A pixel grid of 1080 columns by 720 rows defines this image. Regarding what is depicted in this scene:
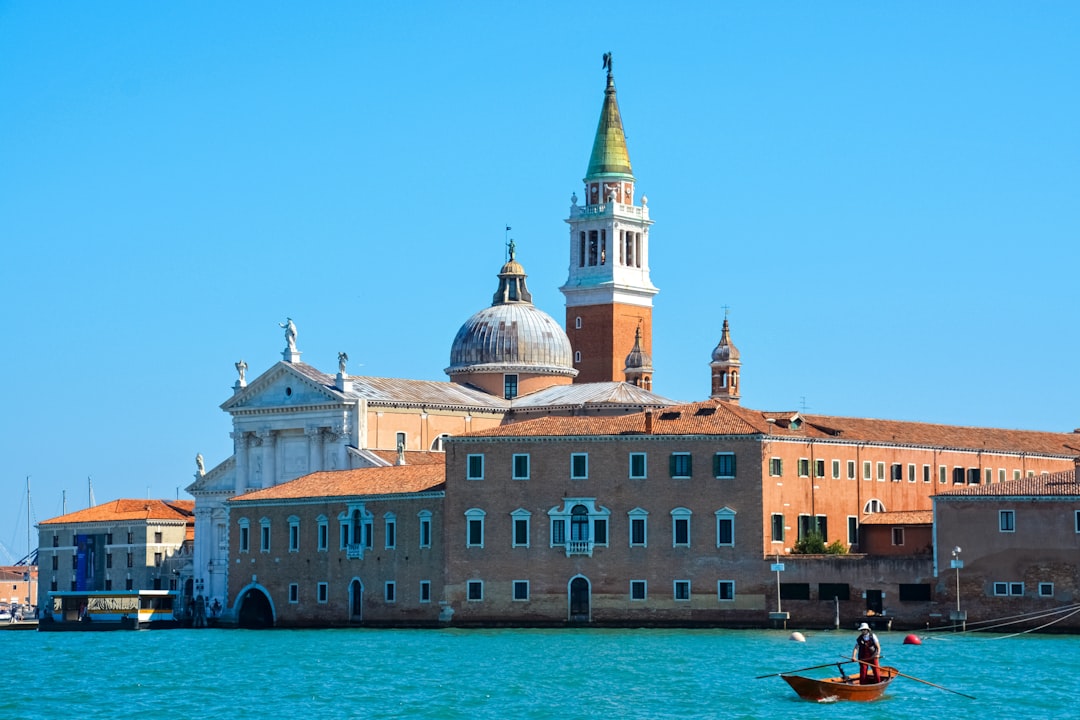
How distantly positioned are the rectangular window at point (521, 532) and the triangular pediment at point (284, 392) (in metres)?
15.3

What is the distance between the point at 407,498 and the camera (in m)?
67.3

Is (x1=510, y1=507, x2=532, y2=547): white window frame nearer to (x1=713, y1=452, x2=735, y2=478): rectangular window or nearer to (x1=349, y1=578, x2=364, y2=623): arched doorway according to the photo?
(x1=713, y1=452, x2=735, y2=478): rectangular window

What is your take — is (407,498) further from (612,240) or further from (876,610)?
(612,240)

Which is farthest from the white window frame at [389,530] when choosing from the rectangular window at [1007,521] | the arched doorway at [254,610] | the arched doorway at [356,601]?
the rectangular window at [1007,521]

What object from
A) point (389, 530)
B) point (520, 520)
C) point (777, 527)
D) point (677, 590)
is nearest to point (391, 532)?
point (389, 530)

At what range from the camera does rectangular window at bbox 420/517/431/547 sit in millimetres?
66406

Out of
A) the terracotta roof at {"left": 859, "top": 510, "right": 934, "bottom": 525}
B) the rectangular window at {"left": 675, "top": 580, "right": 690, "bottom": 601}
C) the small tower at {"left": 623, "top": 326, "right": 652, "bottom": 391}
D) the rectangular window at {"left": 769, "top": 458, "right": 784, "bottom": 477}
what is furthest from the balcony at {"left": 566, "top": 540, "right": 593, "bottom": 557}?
the small tower at {"left": 623, "top": 326, "right": 652, "bottom": 391}

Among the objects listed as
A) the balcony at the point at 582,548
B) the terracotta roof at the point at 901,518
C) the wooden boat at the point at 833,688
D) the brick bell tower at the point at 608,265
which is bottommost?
the wooden boat at the point at 833,688

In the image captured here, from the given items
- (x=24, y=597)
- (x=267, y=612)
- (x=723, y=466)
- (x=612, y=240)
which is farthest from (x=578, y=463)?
(x=24, y=597)

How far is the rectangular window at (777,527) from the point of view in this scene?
208 feet

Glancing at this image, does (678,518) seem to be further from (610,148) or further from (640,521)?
(610,148)

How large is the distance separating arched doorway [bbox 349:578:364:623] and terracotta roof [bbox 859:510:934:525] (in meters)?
15.1

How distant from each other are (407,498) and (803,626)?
43.1 ft

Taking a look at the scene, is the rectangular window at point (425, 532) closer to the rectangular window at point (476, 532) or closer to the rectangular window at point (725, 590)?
the rectangular window at point (476, 532)
